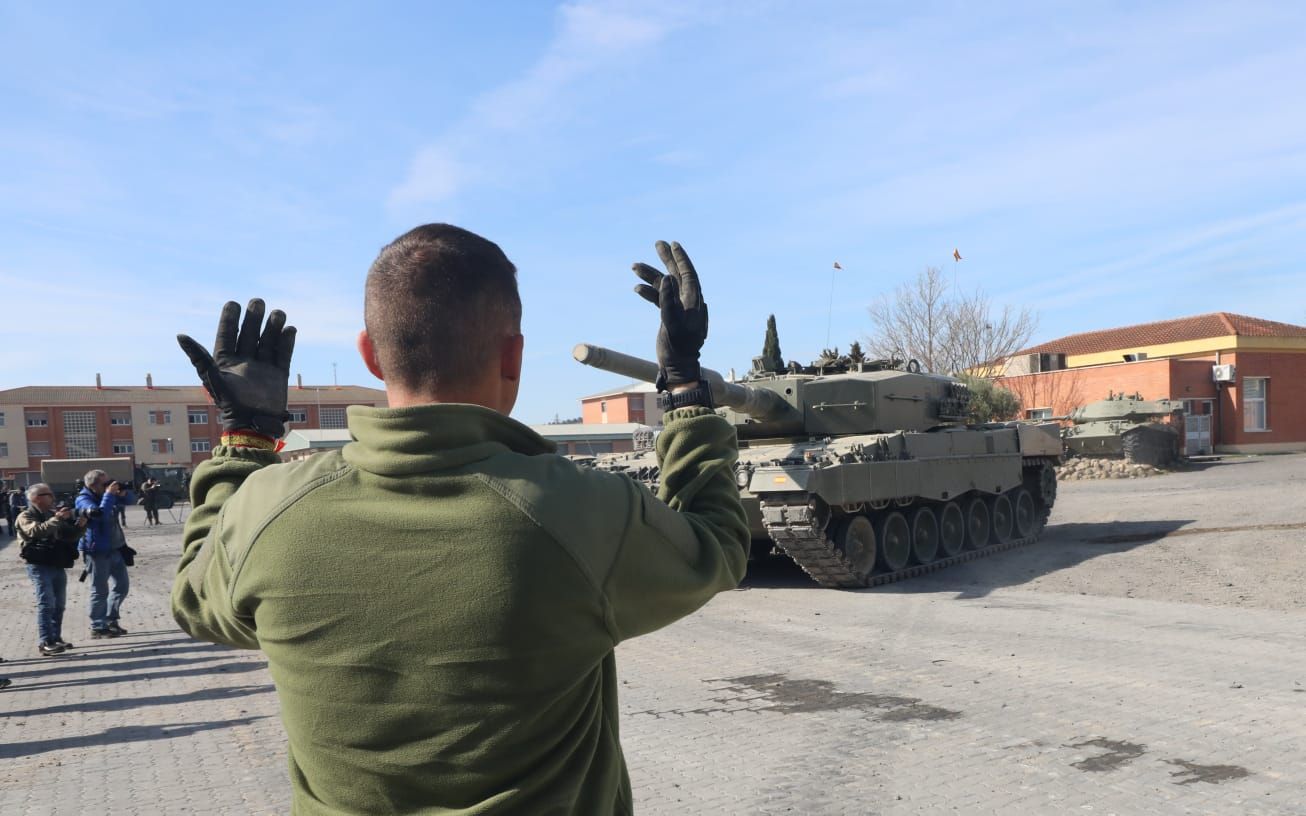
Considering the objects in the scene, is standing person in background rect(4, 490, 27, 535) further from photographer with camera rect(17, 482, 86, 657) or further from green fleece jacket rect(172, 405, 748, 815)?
green fleece jacket rect(172, 405, 748, 815)

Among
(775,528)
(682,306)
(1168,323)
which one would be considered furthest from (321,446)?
(682,306)

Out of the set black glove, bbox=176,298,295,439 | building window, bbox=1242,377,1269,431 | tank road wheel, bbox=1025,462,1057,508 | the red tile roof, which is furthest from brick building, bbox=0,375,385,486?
black glove, bbox=176,298,295,439

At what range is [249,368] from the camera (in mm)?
2207

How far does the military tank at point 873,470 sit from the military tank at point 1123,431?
38.0 feet

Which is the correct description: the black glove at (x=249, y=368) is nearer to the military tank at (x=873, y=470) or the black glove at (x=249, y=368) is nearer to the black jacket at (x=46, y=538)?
the military tank at (x=873, y=470)

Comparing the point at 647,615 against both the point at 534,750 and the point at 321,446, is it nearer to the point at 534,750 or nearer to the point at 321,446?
the point at 534,750

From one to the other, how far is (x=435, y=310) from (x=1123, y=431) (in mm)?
29009

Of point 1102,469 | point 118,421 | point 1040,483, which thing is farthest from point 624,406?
point 1040,483

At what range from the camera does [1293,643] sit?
7.84m

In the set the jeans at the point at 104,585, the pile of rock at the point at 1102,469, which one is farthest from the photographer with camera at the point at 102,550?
the pile of rock at the point at 1102,469

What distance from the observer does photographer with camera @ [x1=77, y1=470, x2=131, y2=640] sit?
1036 cm

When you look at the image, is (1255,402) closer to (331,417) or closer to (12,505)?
(12,505)

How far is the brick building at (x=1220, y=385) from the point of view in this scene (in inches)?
1422

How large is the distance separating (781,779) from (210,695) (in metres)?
4.57
